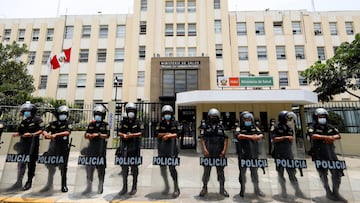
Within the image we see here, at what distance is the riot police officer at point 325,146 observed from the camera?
398 centimetres

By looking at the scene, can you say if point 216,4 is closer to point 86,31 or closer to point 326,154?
point 86,31

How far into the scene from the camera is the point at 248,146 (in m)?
4.35

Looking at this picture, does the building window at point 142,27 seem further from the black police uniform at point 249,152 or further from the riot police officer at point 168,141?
the black police uniform at point 249,152

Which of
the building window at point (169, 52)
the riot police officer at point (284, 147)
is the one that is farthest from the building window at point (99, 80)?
the riot police officer at point (284, 147)

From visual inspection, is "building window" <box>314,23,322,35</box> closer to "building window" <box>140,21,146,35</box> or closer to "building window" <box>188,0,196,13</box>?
"building window" <box>188,0,196,13</box>

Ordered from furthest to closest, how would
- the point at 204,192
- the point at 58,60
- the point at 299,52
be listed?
1. the point at 299,52
2. the point at 58,60
3. the point at 204,192

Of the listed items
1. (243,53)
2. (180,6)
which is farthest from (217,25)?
(180,6)

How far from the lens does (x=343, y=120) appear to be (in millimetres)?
11016

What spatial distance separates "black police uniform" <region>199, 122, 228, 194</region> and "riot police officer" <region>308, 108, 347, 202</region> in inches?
80.0

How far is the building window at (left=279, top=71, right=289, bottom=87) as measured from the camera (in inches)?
792

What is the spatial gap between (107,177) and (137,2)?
2120cm

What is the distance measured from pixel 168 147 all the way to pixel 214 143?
109 centimetres

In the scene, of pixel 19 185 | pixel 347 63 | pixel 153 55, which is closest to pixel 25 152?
pixel 19 185

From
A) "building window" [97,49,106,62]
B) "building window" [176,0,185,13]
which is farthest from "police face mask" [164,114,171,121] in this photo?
"building window" [176,0,185,13]
